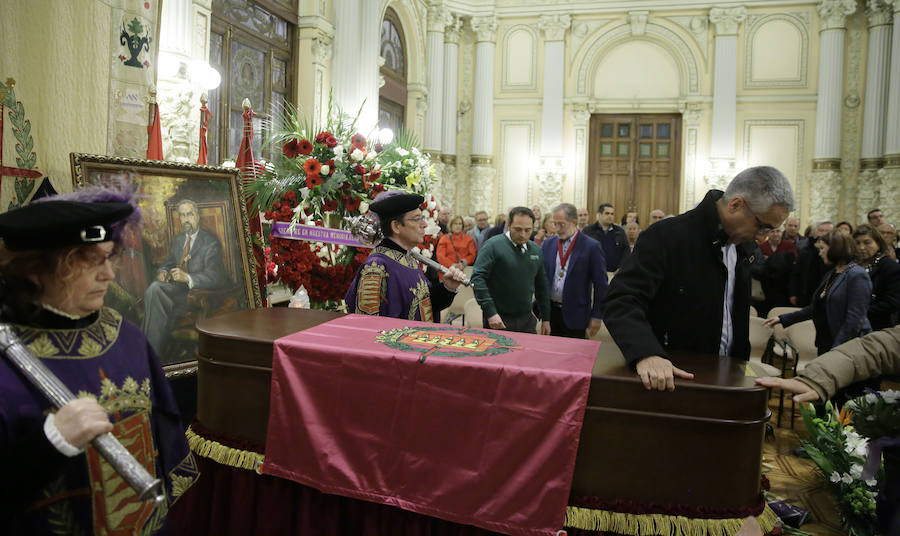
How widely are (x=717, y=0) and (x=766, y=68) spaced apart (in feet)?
5.82

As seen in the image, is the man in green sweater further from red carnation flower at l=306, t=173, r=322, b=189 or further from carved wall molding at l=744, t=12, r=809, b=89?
carved wall molding at l=744, t=12, r=809, b=89

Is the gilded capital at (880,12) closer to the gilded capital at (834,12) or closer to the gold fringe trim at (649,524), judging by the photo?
the gilded capital at (834,12)

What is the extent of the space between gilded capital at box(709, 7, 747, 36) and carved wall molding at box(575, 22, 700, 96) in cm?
70

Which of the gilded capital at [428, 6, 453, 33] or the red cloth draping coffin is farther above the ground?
the gilded capital at [428, 6, 453, 33]

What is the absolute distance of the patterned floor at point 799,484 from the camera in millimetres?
3270

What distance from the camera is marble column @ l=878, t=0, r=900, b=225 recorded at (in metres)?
11.6

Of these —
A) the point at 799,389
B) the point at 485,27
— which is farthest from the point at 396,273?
the point at 485,27

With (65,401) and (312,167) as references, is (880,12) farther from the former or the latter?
(65,401)

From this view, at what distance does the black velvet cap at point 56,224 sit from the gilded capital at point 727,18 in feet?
46.5

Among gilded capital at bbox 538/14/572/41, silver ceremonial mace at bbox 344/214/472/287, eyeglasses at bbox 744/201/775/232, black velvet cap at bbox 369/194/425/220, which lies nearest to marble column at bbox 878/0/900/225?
gilded capital at bbox 538/14/572/41

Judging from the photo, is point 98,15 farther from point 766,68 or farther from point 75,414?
point 766,68

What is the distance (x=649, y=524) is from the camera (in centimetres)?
178

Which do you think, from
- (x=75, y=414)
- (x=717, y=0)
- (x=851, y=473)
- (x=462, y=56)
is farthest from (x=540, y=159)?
(x=75, y=414)

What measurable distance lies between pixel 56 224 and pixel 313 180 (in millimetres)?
2220
